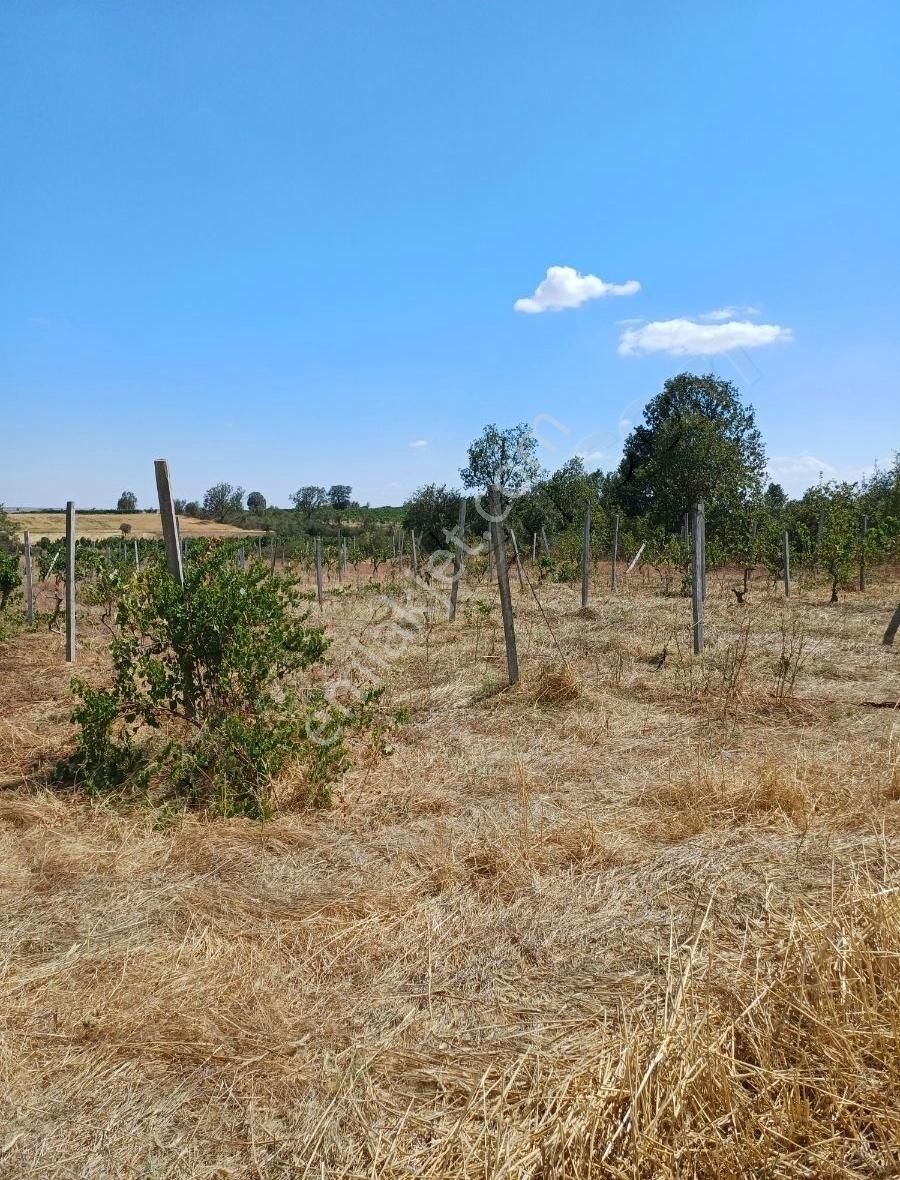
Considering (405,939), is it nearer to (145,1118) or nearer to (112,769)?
(145,1118)

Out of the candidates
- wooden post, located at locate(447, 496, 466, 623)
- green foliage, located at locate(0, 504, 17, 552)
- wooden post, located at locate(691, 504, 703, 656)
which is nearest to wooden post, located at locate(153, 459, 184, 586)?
wooden post, located at locate(447, 496, 466, 623)

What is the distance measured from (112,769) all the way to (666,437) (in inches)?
858

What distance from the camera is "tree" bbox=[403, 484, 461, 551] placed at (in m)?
27.1

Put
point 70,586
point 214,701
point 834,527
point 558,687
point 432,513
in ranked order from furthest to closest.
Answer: point 432,513 → point 834,527 → point 70,586 → point 558,687 → point 214,701

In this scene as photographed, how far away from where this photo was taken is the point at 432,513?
2853 centimetres

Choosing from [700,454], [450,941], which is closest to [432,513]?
[700,454]

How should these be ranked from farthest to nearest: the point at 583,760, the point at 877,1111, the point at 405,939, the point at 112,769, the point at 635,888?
1. the point at 583,760
2. the point at 112,769
3. the point at 635,888
4. the point at 405,939
5. the point at 877,1111

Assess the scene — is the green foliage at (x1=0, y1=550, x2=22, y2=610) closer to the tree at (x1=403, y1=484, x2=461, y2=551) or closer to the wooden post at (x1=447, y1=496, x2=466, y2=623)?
the wooden post at (x1=447, y1=496, x2=466, y2=623)

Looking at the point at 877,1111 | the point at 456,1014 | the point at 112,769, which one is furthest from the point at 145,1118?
the point at 112,769

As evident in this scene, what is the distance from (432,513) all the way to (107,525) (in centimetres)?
2954

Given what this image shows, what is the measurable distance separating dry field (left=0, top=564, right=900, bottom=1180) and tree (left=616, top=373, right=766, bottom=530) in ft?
59.8

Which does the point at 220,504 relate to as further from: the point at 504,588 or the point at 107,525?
the point at 504,588

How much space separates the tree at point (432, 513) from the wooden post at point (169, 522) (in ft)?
72.6

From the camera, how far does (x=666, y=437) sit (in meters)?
23.2
